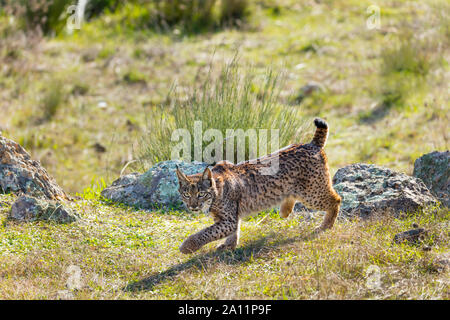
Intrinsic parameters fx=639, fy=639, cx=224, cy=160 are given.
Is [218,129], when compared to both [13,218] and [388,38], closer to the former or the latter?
[13,218]

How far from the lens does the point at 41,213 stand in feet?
19.2

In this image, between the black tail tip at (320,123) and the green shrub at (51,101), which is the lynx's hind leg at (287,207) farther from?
the green shrub at (51,101)

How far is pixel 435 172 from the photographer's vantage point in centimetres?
681

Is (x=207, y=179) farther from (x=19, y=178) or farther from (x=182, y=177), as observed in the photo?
(x=19, y=178)

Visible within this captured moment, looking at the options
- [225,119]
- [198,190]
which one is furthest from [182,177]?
[225,119]

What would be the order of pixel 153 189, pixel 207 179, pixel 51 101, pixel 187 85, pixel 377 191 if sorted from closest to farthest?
pixel 207 179 < pixel 377 191 < pixel 153 189 < pixel 187 85 < pixel 51 101

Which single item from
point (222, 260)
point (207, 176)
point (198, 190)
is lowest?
point (222, 260)

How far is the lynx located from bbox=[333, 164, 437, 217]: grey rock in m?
0.45

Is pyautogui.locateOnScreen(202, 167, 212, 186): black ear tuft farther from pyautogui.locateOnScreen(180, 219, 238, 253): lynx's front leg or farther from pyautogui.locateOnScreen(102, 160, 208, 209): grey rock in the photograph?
pyautogui.locateOnScreen(102, 160, 208, 209): grey rock

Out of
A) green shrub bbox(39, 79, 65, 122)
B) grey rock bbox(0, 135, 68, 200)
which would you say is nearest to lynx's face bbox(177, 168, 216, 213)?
grey rock bbox(0, 135, 68, 200)

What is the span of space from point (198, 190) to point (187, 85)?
14.3 ft

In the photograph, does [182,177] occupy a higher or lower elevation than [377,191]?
higher

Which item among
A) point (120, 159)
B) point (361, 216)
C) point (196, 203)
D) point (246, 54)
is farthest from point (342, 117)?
point (196, 203)

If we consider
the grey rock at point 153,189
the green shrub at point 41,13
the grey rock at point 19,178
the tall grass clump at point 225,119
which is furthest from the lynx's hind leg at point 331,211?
the green shrub at point 41,13
